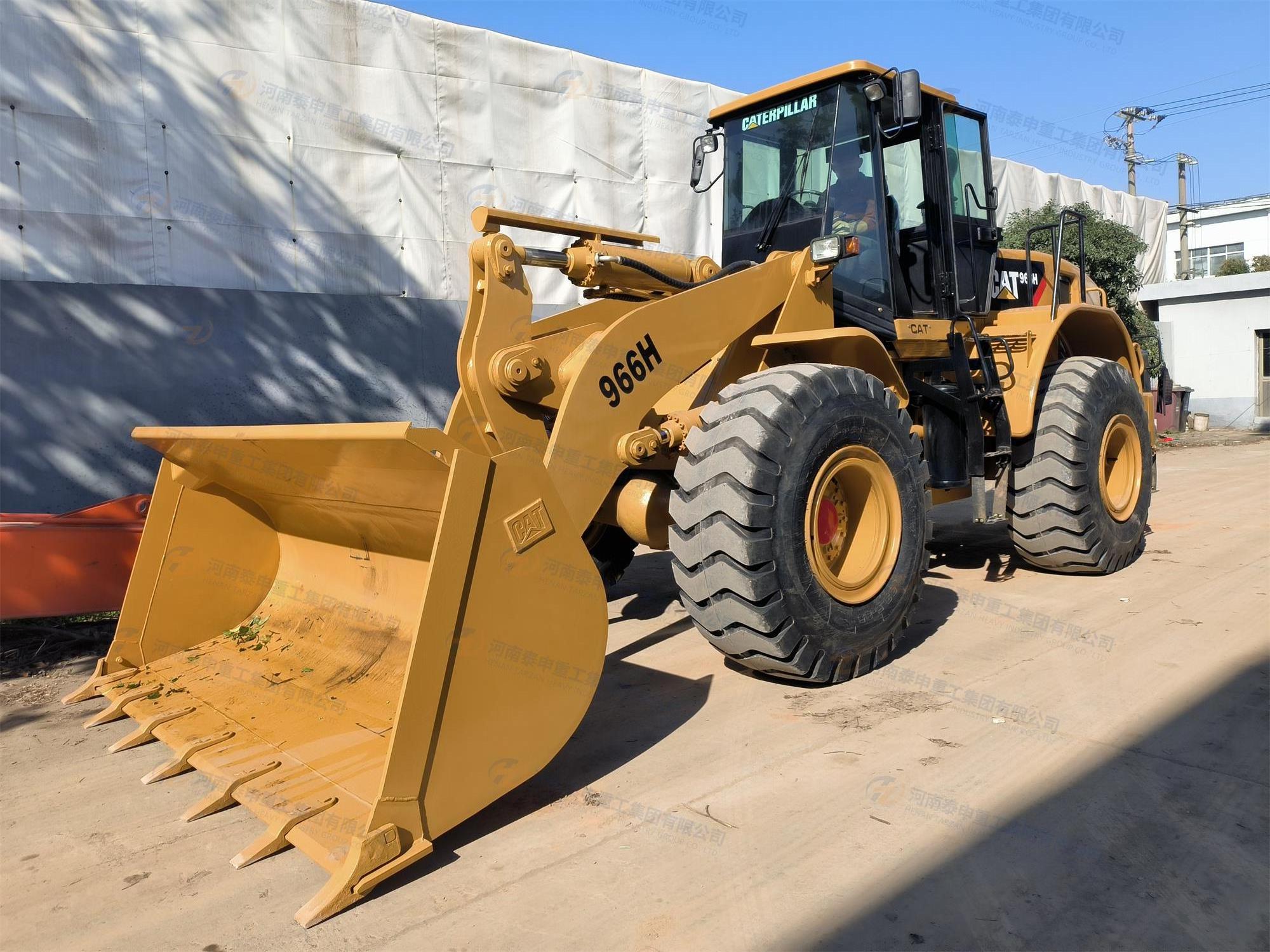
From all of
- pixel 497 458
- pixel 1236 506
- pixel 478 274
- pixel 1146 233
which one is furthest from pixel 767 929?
pixel 1146 233

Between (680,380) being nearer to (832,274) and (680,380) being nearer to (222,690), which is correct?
(832,274)

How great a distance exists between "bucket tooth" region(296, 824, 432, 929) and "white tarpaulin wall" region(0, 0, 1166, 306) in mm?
7776

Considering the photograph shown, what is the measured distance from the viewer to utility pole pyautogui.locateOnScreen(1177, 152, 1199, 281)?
110ft

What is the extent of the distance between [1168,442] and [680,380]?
17.5 metres

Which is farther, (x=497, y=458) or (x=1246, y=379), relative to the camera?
(x=1246, y=379)

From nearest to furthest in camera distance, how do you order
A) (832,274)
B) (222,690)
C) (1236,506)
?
(222,690) < (832,274) < (1236,506)

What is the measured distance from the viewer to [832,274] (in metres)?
5.12

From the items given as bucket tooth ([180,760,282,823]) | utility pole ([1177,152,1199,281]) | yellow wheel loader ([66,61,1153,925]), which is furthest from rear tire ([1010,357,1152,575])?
utility pole ([1177,152,1199,281])

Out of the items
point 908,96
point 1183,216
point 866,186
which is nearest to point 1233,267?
point 1183,216

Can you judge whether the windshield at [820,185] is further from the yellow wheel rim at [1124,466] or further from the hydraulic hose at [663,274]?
the yellow wheel rim at [1124,466]

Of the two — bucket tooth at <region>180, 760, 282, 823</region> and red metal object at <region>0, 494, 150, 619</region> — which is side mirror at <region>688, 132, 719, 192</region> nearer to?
red metal object at <region>0, 494, 150, 619</region>

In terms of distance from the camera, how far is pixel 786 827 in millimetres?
2883

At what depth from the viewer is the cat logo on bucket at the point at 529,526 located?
2943 mm

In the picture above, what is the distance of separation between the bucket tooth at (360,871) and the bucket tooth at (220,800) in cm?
63
